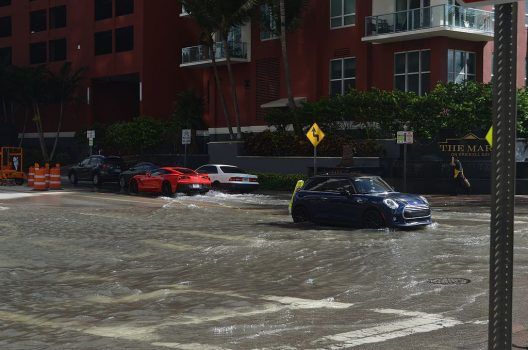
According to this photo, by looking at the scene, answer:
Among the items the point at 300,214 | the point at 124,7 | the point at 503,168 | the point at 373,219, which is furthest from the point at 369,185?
the point at 124,7

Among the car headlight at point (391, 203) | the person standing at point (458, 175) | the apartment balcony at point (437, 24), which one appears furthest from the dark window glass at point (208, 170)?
the car headlight at point (391, 203)

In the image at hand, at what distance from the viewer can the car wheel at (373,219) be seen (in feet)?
58.3

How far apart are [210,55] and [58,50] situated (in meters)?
20.2

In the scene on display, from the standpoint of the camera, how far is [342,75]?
141 ft

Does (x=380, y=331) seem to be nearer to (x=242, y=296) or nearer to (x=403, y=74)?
(x=242, y=296)

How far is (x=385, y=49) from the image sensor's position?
40.6 meters

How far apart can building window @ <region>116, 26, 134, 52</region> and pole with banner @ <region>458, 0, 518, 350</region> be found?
56.8m

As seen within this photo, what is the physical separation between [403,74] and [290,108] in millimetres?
6795

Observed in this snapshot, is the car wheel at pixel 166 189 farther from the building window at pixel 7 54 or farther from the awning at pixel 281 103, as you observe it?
the building window at pixel 7 54

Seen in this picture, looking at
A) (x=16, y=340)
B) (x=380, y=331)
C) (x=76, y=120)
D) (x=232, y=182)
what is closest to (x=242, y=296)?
(x=380, y=331)

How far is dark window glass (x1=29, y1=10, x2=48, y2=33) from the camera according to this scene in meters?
65.0

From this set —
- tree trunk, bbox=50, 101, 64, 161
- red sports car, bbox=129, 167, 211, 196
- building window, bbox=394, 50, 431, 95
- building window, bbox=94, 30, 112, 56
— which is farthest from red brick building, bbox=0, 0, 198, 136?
red sports car, bbox=129, 167, 211, 196

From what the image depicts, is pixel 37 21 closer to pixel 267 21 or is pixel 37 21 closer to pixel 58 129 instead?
pixel 58 129

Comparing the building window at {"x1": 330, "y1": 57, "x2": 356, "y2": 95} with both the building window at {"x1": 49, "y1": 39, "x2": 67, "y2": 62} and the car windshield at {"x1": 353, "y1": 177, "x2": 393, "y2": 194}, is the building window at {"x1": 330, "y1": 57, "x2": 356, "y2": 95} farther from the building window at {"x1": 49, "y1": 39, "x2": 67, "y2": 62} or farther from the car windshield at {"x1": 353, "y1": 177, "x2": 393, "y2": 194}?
the building window at {"x1": 49, "y1": 39, "x2": 67, "y2": 62}
